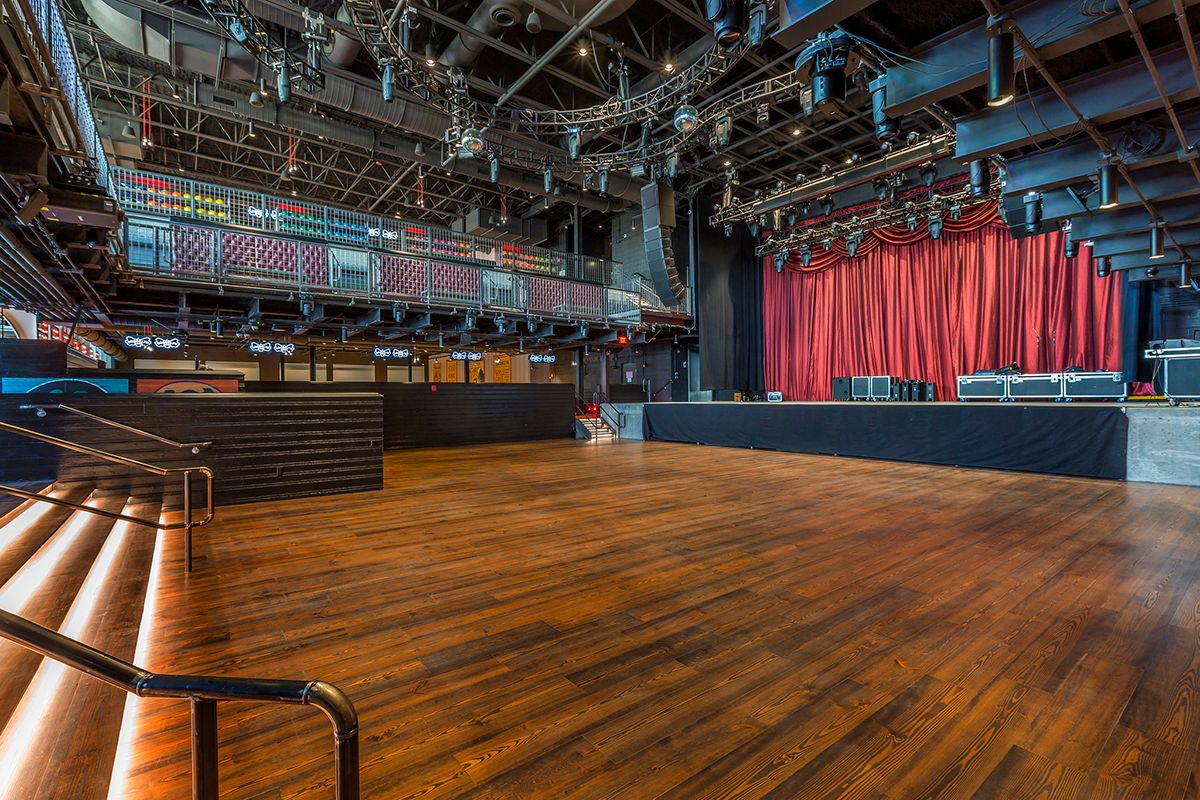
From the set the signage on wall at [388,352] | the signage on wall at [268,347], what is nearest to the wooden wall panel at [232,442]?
the signage on wall at [268,347]

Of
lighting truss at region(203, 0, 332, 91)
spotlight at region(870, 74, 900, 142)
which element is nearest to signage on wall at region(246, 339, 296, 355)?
lighting truss at region(203, 0, 332, 91)

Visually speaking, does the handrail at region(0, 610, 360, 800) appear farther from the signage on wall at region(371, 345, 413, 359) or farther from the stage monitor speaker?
the signage on wall at region(371, 345, 413, 359)

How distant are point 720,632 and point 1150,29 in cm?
526

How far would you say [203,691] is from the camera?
2.03ft

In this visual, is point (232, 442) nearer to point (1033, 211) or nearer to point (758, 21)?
point (758, 21)

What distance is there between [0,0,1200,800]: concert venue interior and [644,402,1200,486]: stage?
48mm

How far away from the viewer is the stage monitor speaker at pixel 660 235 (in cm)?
1163

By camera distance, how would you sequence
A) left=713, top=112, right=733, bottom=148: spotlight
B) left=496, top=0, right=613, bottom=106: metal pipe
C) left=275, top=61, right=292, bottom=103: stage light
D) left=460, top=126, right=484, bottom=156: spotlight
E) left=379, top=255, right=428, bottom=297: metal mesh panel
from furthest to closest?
left=379, top=255, right=428, bottom=297: metal mesh panel → left=713, top=112, right=733, bottom=148: spotlight → left=460, top=126, right=484, bottom=156: spotlight → left=496, top=0, right=613, bottom=106: metal pipe → left=275, top=61, right=292, bottom=103: stage light

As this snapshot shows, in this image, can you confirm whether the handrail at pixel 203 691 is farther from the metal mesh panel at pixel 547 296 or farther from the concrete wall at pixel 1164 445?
the metal mesh panel at pixel 547 296

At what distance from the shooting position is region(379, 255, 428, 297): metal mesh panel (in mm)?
10305

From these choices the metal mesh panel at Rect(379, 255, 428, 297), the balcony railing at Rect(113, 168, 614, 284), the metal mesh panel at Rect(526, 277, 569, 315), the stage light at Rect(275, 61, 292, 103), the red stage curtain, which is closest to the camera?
the stage light at Rect(275, 61, 292, 103)

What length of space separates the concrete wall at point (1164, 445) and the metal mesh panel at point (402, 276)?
36.6 feet

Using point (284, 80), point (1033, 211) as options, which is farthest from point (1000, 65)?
point (284, 80)

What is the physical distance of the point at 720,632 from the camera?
2.14 m
